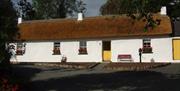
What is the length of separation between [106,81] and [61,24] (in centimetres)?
2743

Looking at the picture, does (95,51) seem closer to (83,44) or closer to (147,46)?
(83,44)

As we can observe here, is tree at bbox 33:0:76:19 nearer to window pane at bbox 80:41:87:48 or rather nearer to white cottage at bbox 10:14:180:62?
white cottage at bbox 10:14:180:62

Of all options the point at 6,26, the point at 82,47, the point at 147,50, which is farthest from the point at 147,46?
the point at 6,26

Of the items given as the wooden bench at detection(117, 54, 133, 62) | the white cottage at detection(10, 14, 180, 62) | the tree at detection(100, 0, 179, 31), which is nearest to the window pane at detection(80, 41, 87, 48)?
the white cottage at detection(10, 14, 180, 62)

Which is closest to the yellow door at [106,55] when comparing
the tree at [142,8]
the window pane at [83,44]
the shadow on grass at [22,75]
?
the window pane at [83,44]

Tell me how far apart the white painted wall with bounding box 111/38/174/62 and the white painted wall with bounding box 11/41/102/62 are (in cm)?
173

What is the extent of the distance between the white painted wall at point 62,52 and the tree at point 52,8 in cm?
2886

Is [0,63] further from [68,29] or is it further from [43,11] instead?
[43,11]

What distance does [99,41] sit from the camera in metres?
45.4

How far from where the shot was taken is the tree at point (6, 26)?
16.6 metres

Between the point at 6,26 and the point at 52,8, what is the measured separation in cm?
6276

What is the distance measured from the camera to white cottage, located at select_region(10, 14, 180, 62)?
140 feet

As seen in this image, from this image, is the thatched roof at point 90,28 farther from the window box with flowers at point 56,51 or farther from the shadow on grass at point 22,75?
the shadow on grass at point 22,75

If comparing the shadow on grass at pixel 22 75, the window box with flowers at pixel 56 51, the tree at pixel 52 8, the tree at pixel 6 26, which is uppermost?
the tree at pixel 52 8
